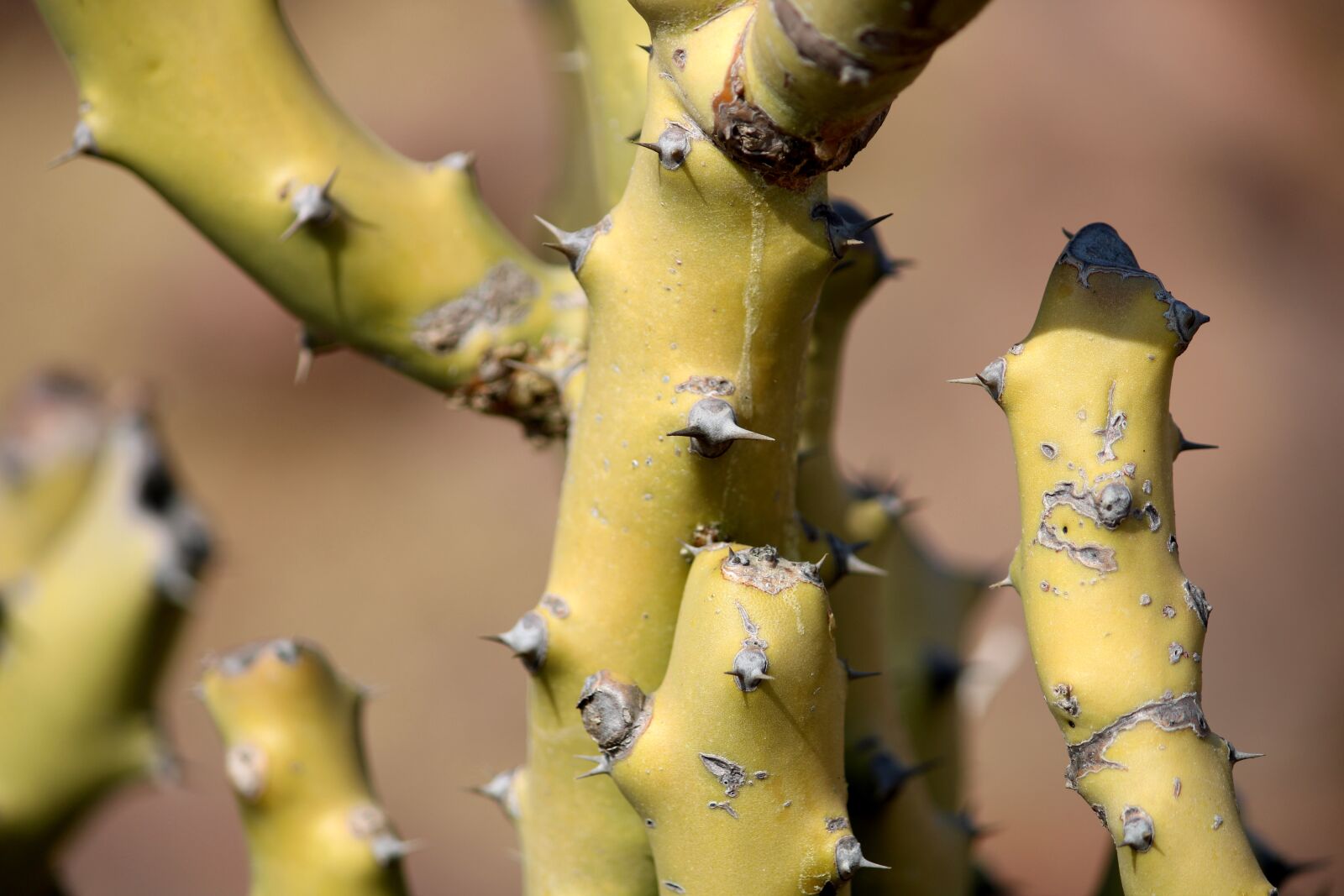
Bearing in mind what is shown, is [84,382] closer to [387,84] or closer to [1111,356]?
[1111,356]

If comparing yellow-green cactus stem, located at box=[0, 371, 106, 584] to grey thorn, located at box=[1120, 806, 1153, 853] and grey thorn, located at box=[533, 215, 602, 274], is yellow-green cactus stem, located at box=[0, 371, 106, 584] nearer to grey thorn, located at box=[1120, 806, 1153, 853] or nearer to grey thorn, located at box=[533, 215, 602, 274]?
grey thorn, located at box=[533, 215, 602, 274]

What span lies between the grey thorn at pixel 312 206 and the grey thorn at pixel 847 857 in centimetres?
72

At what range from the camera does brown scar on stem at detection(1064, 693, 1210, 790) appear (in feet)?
2.63

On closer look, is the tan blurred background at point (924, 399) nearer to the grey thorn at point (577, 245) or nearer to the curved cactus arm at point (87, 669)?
the curved cactus arm at point (87, 669)

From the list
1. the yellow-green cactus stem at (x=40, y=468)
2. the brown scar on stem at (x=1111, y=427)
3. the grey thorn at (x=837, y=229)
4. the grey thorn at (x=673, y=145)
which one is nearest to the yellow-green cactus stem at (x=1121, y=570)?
the brown scar on stem at (x=1111, y=427)

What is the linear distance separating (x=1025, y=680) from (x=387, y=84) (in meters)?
5.04

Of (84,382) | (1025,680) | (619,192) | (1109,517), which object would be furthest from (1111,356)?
(1025,680)

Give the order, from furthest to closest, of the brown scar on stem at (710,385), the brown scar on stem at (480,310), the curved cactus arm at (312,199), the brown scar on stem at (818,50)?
1. the brown scar on stem at (480,310)
2. the curved cactus arm at (312,199)
3. the brown scar on stem at (710,385)
4. the brown scar on stem at (818,50)

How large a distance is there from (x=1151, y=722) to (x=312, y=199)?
2.76ft

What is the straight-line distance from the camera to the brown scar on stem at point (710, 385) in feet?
2.97

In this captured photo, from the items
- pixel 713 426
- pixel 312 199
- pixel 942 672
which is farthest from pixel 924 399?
pixel 713 426

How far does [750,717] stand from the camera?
2.75ft

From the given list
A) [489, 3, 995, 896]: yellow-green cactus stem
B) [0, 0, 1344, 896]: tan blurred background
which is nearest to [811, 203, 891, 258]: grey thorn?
[489, 3, 995, 896]: yellow-green cactus stem

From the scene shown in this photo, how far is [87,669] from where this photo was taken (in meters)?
1.94
